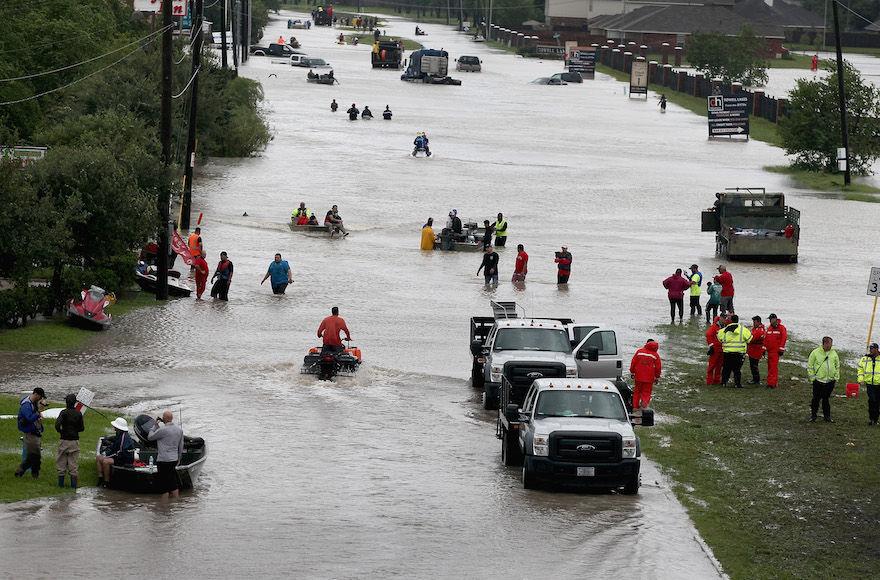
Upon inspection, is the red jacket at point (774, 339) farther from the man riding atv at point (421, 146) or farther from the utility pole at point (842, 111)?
the man riding atv at point (421, 146)

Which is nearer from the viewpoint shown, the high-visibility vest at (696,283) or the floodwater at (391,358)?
the floodwater at (391,358)

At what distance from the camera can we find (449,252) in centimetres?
4862

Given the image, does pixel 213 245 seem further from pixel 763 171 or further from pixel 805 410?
pixel 763 171

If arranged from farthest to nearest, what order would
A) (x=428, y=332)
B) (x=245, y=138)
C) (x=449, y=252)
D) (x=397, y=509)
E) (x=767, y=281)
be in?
(x=245, y=138)
(x=449, y=252)
(x=767, y=281)
(x=428, y=332)
(x=397, y=509)

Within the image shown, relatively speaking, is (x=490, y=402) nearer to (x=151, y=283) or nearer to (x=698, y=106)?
(x=151, y=283)

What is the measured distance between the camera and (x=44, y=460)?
2138 cm

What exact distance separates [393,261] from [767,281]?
36.3 ft

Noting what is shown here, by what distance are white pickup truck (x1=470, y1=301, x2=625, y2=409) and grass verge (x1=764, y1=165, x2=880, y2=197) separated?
41.5m

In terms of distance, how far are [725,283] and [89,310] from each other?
49.7 feet

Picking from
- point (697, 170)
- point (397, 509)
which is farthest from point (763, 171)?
point (397, 509)

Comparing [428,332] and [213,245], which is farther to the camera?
[213,245]

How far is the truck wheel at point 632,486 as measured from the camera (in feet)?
69.9

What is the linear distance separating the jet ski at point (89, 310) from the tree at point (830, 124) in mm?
50638

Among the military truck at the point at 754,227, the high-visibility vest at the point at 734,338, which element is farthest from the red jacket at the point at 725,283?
the military truck at the point at 754,227
